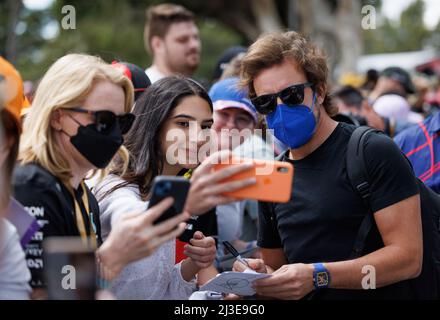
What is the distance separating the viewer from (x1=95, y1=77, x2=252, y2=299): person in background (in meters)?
2.87

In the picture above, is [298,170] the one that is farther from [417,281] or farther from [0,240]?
[0,240]

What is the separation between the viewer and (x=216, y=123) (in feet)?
16.5

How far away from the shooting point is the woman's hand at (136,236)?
2201mm

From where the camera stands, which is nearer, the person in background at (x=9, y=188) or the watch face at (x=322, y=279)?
the person in background at (x=9, y=188)

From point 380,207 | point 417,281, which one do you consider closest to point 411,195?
point 380,207

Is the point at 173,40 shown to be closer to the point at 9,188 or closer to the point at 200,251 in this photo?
the point at 200,251

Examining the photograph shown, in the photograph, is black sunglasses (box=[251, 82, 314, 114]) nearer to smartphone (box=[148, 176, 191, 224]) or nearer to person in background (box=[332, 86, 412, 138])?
smartphone (box=[148, 176, 191, 224])

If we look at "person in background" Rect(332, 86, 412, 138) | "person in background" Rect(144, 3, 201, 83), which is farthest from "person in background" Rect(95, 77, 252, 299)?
"person in background" Rect(144, 3, 201, 83)

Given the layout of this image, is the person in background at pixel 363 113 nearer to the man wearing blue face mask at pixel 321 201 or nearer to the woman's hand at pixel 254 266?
the man wearing blue face mask at pixel 321 201

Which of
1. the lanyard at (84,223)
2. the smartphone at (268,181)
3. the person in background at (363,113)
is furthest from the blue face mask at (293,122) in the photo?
the person in background at (363,113)

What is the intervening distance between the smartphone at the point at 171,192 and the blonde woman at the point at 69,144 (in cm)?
5

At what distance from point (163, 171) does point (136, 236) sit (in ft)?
3.39

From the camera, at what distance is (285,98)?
3199 mm
